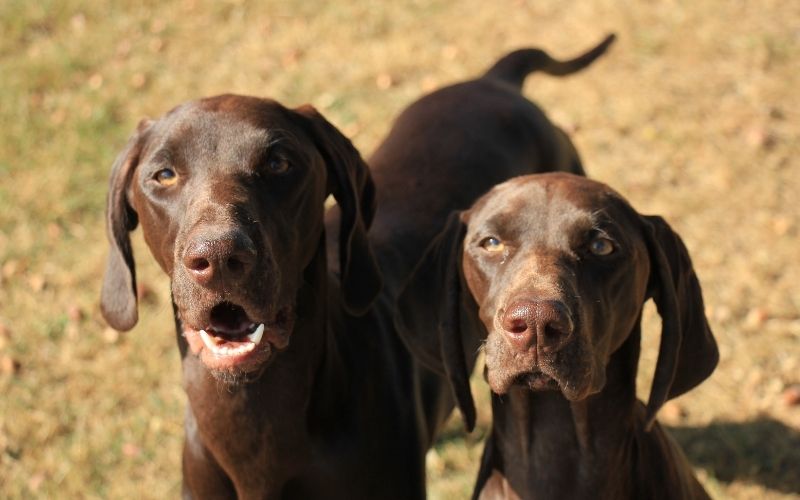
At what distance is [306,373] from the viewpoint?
4.48 meters

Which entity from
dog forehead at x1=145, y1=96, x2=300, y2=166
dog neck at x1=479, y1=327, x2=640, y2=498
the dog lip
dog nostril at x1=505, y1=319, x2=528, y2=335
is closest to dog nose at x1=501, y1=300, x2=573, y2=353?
dog nostril at x1=505, y1=319, x2=528, y2=335

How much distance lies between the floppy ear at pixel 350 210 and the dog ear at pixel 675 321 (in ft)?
3.65

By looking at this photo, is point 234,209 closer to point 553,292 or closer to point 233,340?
point 233,340

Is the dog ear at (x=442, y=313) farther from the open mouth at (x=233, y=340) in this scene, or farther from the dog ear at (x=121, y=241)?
the dog ear at (x=121, y=241)

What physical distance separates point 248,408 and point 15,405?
303cm

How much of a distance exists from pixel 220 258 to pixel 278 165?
0.61 metres

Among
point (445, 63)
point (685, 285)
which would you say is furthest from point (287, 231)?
point (445, 63)

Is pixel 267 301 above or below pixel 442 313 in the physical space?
above

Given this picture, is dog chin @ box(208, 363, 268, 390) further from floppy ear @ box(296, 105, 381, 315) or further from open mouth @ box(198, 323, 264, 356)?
floppy ear @ box(296, 105, 381, 315)

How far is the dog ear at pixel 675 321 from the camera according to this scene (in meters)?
4.30

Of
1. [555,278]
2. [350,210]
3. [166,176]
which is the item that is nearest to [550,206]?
[555,278]

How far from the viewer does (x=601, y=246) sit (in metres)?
4.12

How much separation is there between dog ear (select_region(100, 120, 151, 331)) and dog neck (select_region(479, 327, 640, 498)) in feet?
5.19

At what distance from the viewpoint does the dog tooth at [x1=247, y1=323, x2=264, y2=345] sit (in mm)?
4164
